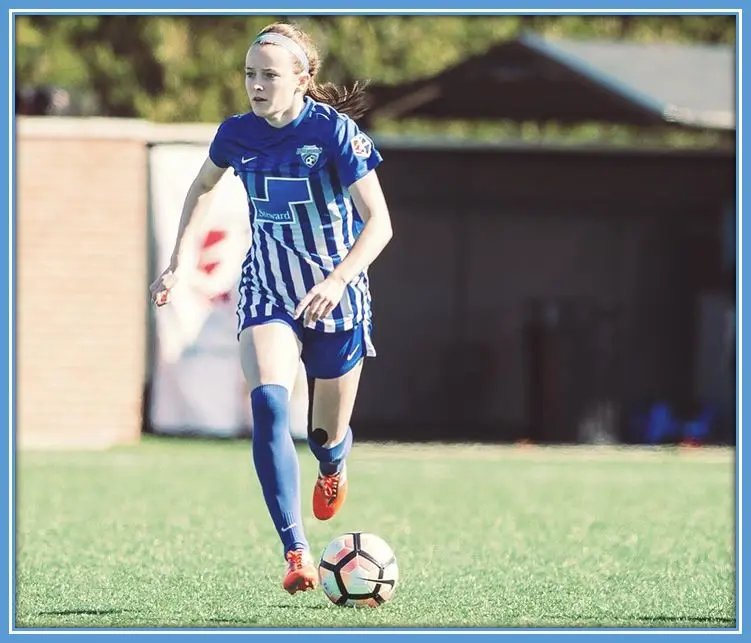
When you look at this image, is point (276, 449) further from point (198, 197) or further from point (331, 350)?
point (198, 197)

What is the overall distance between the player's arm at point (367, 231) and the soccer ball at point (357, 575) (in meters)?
1.03

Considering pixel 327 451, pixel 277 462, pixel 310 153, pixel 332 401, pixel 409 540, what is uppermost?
pixel 310 153

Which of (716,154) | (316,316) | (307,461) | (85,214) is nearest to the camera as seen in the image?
(316,316)

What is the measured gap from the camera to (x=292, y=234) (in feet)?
22.3

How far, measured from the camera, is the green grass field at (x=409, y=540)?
6590mm

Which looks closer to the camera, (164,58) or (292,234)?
(292,234)

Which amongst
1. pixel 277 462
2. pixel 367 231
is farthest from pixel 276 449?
pixel 367 231

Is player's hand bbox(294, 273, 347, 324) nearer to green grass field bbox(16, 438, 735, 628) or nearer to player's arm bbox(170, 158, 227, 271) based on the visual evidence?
player's arm bbox(170, 158, 227, 271)

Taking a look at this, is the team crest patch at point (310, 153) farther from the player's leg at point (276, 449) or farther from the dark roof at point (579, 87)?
the dark roof at point (579, 87)

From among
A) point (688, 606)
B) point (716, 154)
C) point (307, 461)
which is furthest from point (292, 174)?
point (716, 154)

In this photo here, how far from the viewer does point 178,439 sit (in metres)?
17.2

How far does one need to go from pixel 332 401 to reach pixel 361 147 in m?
1.17

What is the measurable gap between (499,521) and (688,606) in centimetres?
359
